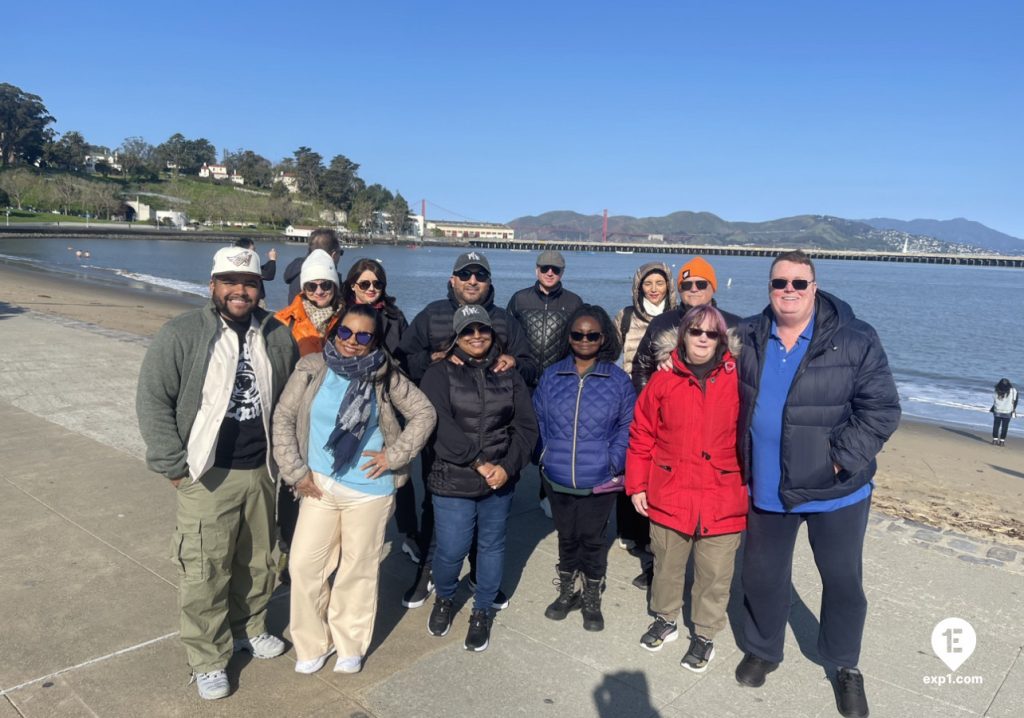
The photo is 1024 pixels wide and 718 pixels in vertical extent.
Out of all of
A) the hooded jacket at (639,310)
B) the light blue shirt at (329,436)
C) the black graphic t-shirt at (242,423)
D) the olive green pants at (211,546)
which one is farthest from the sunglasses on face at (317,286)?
the hooded jacket at (639,310)

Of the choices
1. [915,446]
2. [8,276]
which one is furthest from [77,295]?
[915,446]

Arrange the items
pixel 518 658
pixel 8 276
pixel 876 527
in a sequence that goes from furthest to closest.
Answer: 1. pixel 8 276
2. pixel 876 527
3. pixel 518 658

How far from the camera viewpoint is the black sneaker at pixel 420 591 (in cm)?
380

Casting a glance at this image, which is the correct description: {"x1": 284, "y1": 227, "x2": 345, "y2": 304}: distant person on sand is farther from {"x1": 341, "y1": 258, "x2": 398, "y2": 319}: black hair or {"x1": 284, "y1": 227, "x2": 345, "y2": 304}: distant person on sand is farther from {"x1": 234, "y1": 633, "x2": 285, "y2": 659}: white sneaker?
{"x1": 234, "y1": 633, "x2": 285, "y2": 659}: white sneaker

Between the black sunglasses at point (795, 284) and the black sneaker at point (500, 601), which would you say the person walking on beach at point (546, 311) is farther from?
the black sunglasses at point (795, 284)

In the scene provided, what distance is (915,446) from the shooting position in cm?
1083

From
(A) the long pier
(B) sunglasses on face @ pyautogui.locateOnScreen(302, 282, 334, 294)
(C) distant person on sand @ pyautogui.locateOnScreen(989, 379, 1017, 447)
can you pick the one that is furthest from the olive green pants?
(A) the long pier

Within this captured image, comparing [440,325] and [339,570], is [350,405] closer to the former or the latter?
[339,570]

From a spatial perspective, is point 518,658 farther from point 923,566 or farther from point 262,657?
point 923,566

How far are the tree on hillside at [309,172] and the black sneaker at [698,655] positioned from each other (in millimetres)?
147921

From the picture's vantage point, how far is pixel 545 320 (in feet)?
15.4

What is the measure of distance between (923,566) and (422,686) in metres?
3.25

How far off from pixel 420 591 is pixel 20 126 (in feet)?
456

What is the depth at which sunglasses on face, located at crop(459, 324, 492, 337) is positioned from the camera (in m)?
3.34
